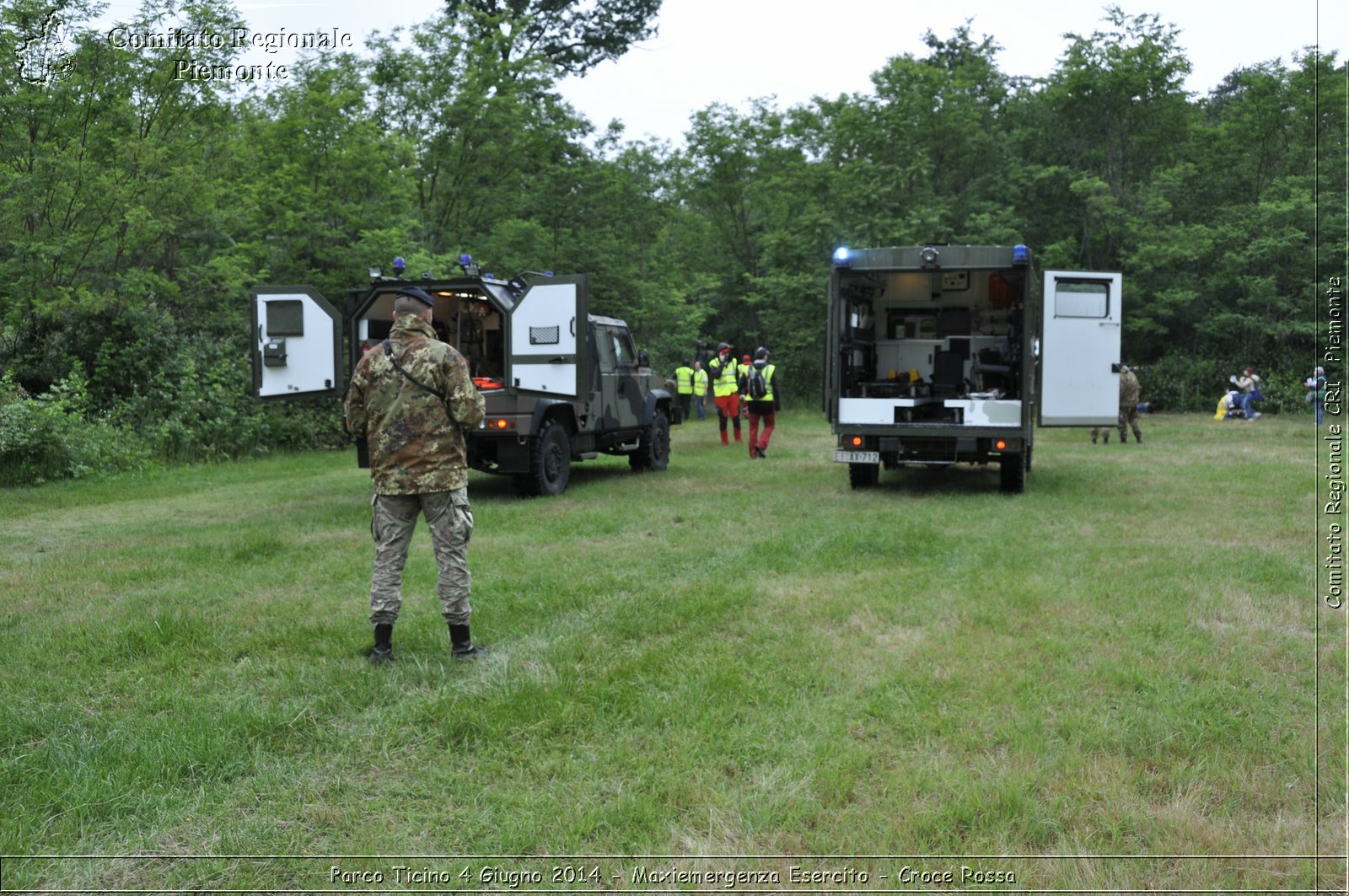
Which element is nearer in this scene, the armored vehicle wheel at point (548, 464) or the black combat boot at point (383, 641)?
the black combat boot at point (383, 641)

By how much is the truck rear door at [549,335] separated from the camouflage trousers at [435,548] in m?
5.10

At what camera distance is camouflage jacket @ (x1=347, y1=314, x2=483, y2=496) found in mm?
5109

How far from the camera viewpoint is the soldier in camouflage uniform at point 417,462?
5.12 meters

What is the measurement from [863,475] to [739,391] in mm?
6085

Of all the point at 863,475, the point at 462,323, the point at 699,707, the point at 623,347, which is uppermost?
the point at 462,323

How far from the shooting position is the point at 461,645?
5250mm

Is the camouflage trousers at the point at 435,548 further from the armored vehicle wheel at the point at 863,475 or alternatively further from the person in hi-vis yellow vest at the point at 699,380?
the person in hi-vis yellow vest at the point at 699,380

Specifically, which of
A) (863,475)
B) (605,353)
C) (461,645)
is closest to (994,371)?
(863,475)

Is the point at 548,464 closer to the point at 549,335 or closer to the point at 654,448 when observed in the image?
the point at 549,335

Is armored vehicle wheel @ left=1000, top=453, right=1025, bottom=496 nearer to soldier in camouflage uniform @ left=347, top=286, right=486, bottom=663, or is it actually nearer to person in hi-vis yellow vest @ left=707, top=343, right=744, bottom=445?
person in hi-vis yellow vest @ left=707, top=343, right=744, bottom=445

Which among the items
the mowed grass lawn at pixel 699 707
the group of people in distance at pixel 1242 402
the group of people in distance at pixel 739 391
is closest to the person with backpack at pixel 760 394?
the group of people in distance at pixel 739 391

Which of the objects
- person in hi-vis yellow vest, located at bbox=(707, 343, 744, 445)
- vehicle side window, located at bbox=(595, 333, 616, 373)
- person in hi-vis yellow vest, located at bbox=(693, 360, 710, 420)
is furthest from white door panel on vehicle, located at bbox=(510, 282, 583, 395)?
person in hi-vis yellow vest, located at bbox=(693, 360, 710, 420)

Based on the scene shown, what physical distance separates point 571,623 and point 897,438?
6143 millimetres

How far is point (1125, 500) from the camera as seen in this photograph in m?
10.6
